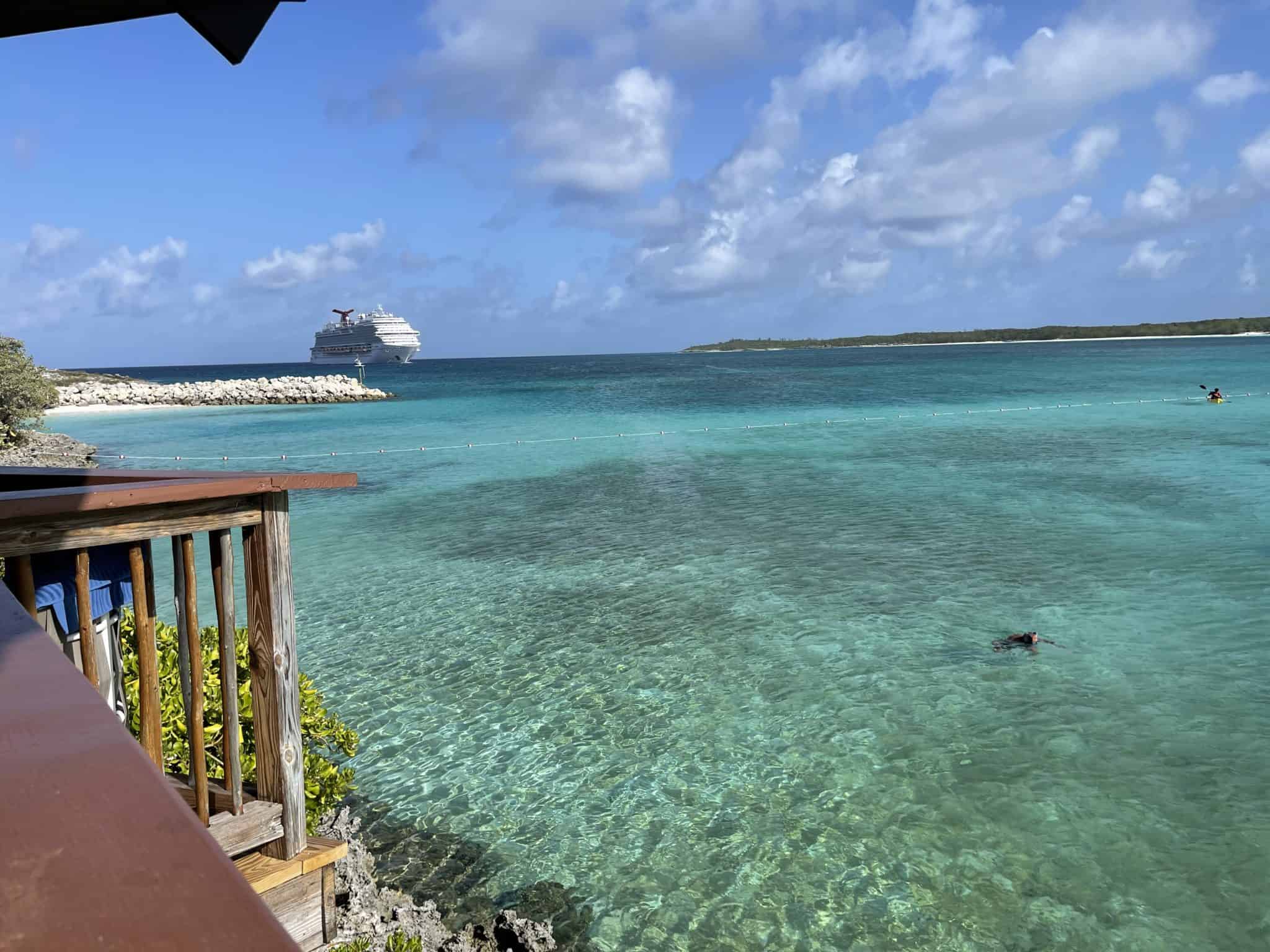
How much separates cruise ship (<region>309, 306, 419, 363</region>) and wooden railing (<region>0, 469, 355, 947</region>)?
408 ft

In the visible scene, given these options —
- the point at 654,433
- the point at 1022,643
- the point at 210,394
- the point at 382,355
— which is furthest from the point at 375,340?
the point at 1022,643

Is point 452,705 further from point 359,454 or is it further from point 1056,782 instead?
point 359,454

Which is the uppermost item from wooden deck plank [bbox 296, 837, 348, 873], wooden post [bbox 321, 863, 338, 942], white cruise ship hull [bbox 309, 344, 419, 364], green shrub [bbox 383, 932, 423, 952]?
white cruise ship hull [bbox 309, 344, 419, 364]

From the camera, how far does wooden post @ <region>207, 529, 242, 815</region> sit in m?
3.26

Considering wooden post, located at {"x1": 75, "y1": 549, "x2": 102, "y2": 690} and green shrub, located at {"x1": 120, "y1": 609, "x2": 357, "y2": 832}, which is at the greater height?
wooden post, located at {"x1": 75, "y1": 549, "x2": 102, "y2": 690}

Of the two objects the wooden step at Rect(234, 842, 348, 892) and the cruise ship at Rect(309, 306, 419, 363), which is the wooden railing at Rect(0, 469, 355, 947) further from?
the cruise ship at Rect(309, 306, 419, 363)

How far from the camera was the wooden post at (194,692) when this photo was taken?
3137 millimetres

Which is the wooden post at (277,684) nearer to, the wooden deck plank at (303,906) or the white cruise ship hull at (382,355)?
the wooden deck plank at (303,906)

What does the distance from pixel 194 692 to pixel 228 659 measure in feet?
0.51

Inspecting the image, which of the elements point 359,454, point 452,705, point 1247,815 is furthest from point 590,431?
point 1247,815

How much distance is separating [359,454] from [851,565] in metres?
18.0

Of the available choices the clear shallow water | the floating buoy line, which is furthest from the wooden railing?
the floating buoy line

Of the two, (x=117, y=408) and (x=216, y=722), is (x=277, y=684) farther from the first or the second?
(x=117, y=408)

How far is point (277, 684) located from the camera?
3.50 metres
